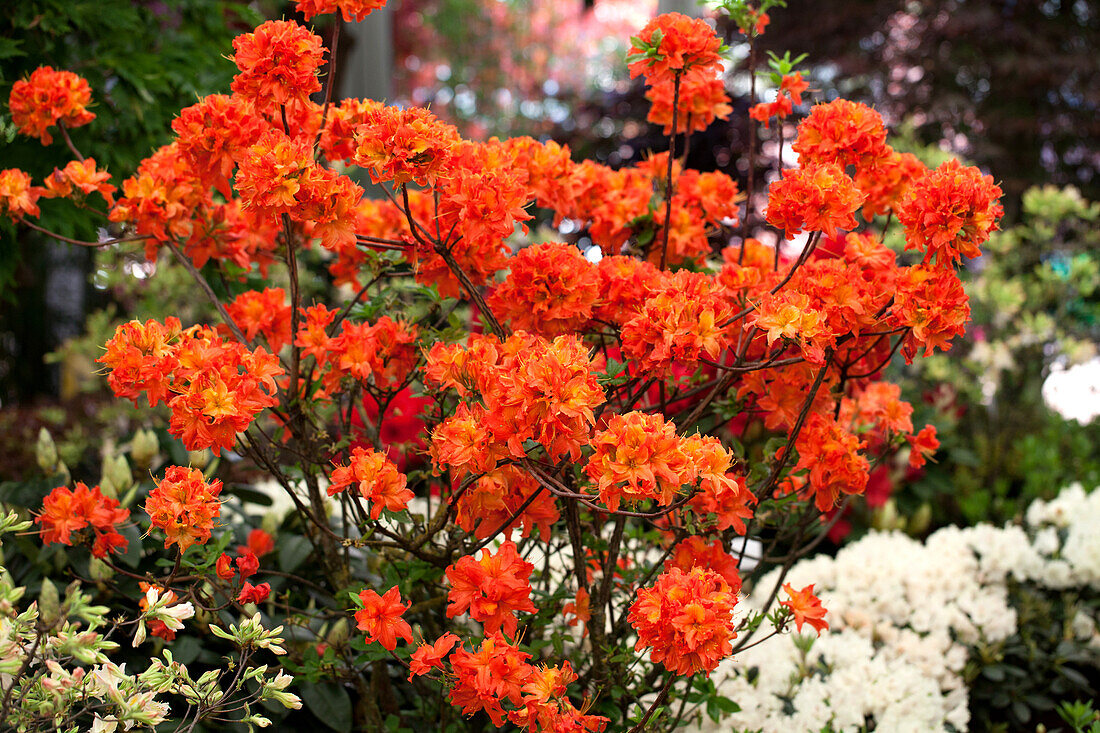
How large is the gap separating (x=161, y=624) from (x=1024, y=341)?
3600mm

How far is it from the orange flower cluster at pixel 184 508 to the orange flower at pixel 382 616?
0.78ft

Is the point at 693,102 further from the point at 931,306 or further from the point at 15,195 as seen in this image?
the point at 15,195

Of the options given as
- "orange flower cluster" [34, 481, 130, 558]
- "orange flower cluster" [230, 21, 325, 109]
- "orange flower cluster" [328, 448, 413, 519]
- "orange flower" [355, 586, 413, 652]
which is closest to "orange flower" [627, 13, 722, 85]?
"orange flower cluster" [230, 21, 325, 109]

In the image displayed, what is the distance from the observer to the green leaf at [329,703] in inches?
60.6

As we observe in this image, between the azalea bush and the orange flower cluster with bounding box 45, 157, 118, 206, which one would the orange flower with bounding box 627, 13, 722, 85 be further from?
the orange flower cluster with bounding box 45, 157, 118, 206

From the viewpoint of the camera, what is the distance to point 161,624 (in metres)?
1.19

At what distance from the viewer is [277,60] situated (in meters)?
1.23

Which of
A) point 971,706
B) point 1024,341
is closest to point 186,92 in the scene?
point 971,706

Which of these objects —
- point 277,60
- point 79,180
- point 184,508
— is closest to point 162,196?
point 79,180

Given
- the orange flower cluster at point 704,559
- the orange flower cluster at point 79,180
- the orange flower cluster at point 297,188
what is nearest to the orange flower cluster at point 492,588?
the orange flower cluster at point 704,559

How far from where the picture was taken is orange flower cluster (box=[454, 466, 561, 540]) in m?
1.16

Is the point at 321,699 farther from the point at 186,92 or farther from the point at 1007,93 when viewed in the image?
the point at 1007,93

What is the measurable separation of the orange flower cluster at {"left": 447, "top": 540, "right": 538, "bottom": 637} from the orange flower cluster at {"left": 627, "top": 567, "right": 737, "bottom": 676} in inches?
6.2

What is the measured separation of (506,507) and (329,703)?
26.4 inches
